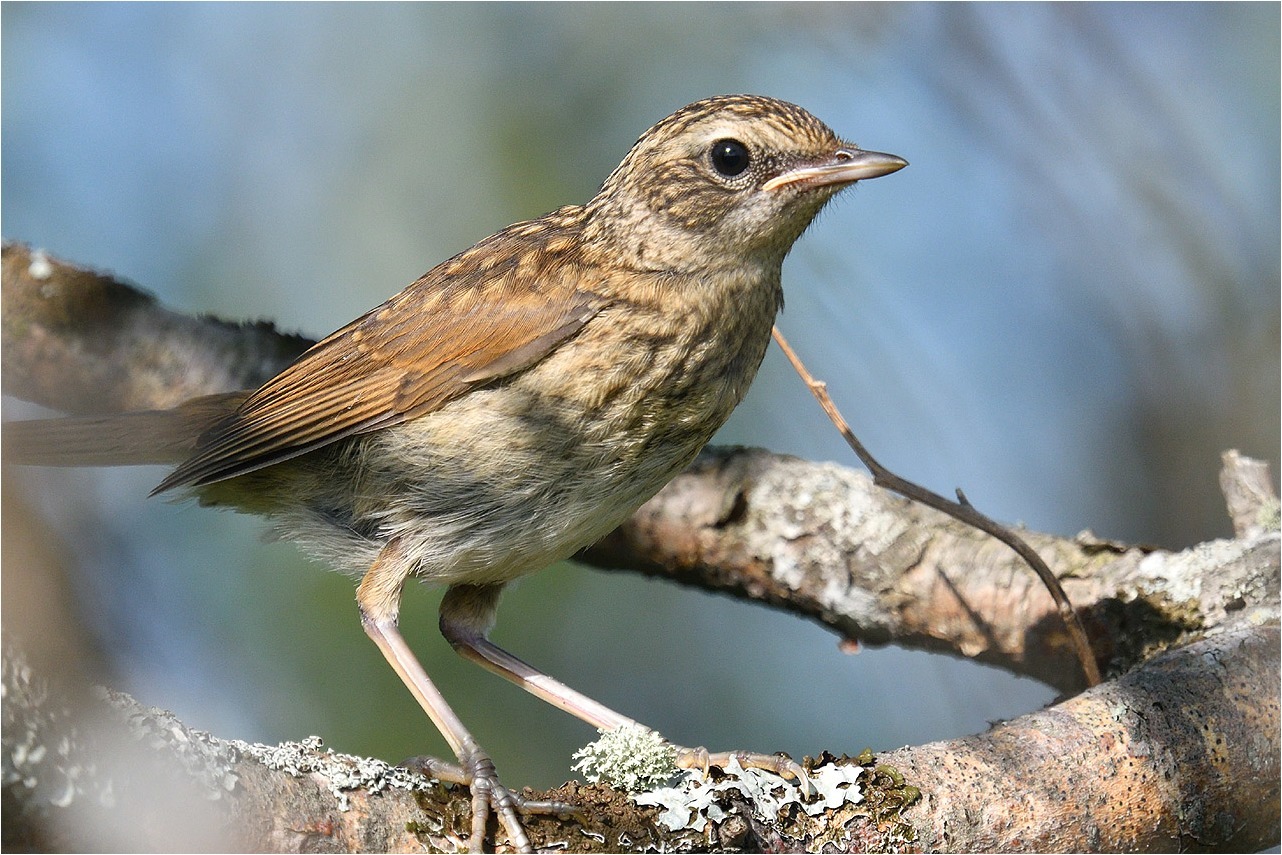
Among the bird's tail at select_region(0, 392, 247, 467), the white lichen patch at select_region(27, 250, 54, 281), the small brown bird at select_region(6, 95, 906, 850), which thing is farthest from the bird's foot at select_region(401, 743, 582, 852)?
the white lichen patch at select_region(27, 250, 54, 281)

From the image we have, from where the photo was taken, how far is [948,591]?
4.48 meters

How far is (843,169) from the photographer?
3432mm

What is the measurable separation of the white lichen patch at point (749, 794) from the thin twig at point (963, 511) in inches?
49.1

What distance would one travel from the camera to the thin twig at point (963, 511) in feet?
12.5

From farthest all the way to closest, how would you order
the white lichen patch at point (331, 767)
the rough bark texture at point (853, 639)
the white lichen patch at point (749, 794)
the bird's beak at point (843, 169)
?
the bird's beak at point (843, 169) < the white lichen patch at point (749, 794) < the white lichen patch at point (331, 767) < the rough bark texture at point (853, 639)

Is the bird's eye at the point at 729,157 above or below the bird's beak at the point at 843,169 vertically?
above

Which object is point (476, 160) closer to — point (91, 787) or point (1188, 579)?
point (1188, 579)

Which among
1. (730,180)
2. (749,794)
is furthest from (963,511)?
(749,794)

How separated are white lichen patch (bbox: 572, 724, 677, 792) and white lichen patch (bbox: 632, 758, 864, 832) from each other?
4 cm

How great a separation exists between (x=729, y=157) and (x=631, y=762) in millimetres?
1944

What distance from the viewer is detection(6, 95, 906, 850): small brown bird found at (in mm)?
3430

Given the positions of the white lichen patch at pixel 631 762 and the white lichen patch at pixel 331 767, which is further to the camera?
the white lichen patch at pixel 631 762

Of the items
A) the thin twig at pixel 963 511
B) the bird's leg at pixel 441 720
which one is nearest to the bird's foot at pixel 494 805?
the bird's leg at pixel 441 720

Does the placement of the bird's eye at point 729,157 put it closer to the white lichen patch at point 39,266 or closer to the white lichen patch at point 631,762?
the white lichen patch at point 631,762
